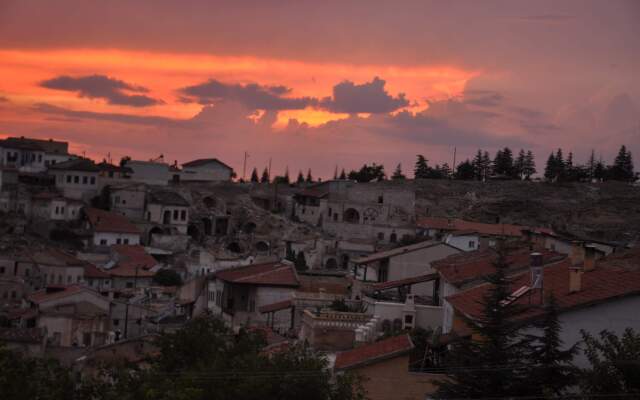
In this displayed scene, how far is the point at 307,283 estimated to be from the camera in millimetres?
46000

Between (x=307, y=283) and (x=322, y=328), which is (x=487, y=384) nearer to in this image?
(x=322, y=328)

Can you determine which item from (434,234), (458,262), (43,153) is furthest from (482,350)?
(43,153)

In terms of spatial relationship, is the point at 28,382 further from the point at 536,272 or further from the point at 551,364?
the point at 551,364

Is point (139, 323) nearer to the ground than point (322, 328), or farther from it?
nearer to the ground

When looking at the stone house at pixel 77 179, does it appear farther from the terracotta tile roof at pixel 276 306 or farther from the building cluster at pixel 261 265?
the terracotta tile roof at pixel 276 306

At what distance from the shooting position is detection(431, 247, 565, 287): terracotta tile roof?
99.8ft

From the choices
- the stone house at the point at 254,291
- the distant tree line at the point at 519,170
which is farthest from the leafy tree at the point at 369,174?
the stone house at the point at 254,291

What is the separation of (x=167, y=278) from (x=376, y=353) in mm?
50433

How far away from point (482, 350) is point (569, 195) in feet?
353

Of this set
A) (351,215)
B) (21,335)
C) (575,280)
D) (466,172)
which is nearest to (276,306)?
(21,335)

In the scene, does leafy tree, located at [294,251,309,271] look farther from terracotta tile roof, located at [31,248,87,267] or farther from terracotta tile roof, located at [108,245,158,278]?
terracotta tile roof, located at [31,248,87,267]

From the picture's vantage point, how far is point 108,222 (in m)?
83.8

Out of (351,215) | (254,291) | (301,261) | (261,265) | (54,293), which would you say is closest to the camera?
(254,291)

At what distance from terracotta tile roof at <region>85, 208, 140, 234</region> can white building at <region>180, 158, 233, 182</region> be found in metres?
17.8
